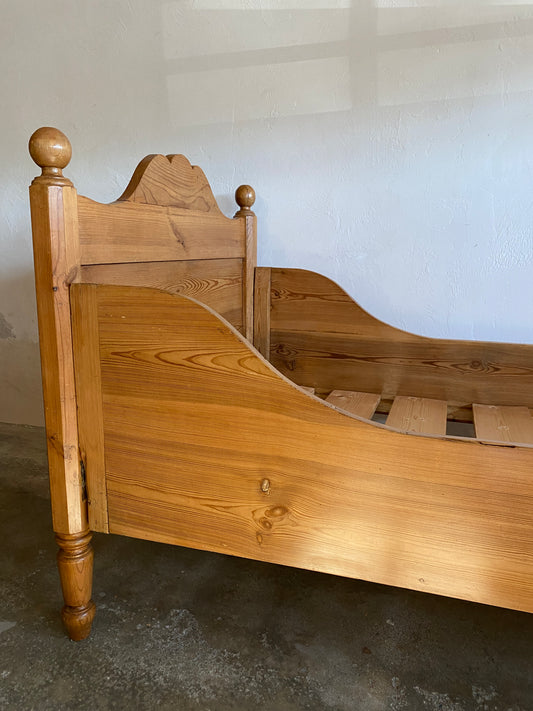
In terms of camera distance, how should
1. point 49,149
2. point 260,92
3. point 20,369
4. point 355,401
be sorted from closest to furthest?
1. point 49,149
2. point 355,401
3. point 260,92
4. point 20,369

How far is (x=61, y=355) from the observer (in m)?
0.98

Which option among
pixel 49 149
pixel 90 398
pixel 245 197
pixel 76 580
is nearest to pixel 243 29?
pixel 245 197

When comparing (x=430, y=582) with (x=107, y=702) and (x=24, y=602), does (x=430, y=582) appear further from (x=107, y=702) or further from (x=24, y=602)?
(x=24, y=602)

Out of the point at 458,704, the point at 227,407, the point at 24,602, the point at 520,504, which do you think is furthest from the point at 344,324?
the point at 24,602

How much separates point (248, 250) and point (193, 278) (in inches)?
15.3

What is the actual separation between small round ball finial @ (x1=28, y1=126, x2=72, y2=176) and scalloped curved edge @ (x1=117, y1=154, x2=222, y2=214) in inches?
6.4

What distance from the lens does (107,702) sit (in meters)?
0.97

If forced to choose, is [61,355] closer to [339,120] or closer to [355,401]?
[355,401]

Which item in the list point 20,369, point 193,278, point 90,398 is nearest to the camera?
point 90,398

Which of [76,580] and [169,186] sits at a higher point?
[169,186]

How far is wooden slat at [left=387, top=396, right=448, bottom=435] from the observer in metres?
1.32

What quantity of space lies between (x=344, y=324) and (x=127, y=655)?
1043mm

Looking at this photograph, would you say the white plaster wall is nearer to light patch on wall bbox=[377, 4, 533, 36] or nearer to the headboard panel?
light patch on wall bbox=[377, 4, 533, 36]

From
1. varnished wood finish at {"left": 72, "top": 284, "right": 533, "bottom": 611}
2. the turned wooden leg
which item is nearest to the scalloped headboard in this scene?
varnished wood finish at {"left": 72, "top": 284, "right": 533, "bottom": 611}
